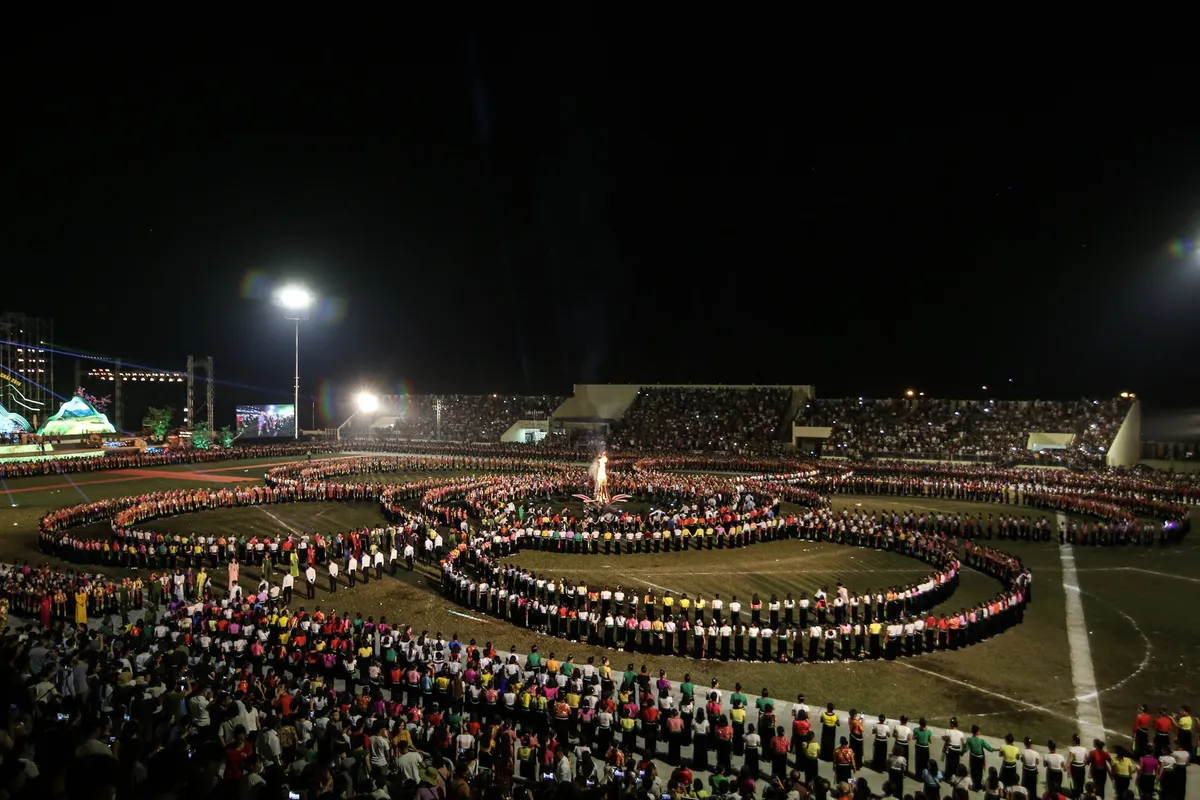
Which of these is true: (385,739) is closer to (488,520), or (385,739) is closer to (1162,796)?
(1162,796)

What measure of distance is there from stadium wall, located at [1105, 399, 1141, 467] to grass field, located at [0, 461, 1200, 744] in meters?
19.7

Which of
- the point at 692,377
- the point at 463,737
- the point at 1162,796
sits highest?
the point at 692,377

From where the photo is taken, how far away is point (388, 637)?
43.4 ft

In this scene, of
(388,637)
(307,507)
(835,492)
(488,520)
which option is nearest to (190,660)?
(388,637)

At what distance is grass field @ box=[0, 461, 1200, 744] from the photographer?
12.6 m

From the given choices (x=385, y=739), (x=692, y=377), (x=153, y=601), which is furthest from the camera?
(x=692, y=377)

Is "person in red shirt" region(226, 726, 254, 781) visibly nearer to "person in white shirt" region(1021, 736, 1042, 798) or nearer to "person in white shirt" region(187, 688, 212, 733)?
"person in white shirt" region(187, 688, 212, 733)

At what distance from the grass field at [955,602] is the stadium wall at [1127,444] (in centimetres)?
1969

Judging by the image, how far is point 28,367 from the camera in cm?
8069

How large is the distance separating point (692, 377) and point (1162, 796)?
67.6 meters

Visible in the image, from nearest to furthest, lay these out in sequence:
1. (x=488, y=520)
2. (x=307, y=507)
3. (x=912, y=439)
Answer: (x=488, y=520) < (x=307, y=507) < (x=912, y=439)

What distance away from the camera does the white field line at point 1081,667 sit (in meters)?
11.6

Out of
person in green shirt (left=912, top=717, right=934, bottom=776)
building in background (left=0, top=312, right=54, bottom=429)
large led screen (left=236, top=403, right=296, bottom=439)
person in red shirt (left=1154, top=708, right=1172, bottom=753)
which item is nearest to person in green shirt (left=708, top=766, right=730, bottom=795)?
person in green shirt (left=912, top=717, right=934, bottom=776)

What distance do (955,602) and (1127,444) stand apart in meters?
34.7
